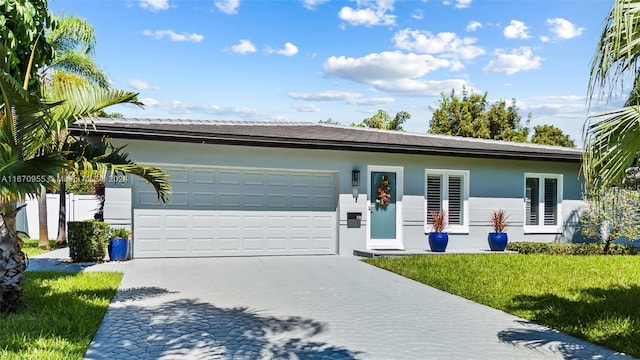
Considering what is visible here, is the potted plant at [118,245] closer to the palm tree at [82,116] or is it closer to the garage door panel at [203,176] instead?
the garage door panel at [203,176]

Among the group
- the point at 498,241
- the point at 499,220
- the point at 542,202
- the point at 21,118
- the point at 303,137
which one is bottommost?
the point at 498,241

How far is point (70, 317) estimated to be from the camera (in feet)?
17.6

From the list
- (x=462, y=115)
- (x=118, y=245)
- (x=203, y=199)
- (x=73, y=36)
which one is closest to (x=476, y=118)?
(x=462, y=115)

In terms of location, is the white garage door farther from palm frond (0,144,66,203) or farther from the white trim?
palm frond (0,144,66,203)

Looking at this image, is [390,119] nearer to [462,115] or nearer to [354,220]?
[462,115]

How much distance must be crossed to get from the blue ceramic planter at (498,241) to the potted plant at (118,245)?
373 inches

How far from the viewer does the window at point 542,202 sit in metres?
14.0

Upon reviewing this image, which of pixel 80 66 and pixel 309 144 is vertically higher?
pixel 80 66

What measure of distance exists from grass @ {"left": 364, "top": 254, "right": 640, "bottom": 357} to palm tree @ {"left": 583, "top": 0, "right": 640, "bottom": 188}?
188cm

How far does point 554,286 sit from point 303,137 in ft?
21.3

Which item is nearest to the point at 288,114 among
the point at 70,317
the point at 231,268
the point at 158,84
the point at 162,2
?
the point at 158,84

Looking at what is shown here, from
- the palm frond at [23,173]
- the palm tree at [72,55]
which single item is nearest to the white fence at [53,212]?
the palm tree at [72,55]

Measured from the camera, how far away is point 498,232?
13.0m

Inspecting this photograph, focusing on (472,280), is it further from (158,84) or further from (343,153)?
(158,84)
